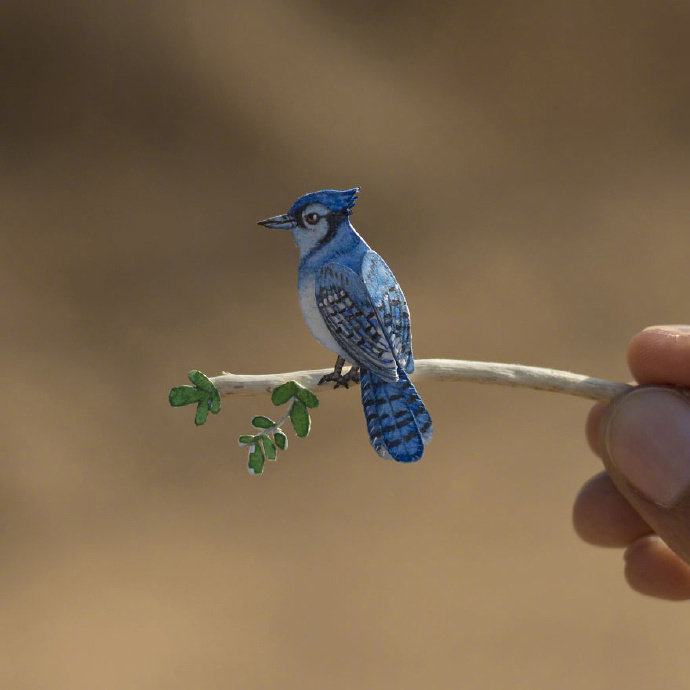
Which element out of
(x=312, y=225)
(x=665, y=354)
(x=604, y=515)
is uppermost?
(x=312, y=225)

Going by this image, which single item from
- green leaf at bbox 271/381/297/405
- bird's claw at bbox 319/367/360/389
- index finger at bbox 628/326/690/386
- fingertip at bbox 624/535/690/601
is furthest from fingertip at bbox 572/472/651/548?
green leaf at bbox 271/381/297/405

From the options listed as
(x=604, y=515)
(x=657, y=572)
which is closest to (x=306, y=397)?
(x=604, y=515)

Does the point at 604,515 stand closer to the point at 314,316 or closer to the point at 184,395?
the point at 314,316

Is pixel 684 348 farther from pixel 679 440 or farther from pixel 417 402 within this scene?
pixel 417 402

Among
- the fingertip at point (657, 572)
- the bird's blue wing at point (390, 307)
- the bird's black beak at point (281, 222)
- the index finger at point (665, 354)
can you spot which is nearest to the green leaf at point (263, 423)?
the bird's blue wing at point (390, 307)

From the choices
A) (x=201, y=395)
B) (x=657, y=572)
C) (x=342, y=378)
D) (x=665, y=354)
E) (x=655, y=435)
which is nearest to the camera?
(x=201, y=395)

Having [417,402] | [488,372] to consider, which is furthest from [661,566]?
[417,402]
